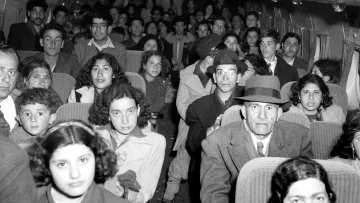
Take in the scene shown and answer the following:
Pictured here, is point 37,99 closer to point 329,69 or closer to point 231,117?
point 231,117

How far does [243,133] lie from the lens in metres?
3.21

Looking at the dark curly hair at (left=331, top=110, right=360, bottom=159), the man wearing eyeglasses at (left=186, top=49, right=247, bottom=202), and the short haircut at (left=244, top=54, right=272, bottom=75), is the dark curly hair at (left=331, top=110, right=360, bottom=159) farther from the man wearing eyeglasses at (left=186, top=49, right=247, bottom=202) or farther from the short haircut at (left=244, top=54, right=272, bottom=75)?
the short haircut at (left=244, top=54, right=272, bottom=75)

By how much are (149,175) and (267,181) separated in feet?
3.42

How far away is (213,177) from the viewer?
3.14 m

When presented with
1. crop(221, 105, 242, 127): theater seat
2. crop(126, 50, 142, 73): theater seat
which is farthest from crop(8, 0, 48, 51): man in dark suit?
crop(221, 105, 242, 127): theater seat

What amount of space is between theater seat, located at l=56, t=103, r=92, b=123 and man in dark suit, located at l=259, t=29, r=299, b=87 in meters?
3.15

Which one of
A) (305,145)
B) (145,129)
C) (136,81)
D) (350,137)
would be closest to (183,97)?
(136,81)

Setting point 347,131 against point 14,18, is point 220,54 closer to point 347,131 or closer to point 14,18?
point 347,131

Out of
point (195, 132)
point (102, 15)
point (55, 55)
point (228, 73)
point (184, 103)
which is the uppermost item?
point (102, 15)

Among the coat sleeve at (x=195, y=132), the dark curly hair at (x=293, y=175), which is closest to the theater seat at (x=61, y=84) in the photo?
the coat sleeve at (x=195, y=132)

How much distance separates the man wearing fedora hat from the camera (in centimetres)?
313

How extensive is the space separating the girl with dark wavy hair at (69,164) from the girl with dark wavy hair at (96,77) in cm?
246

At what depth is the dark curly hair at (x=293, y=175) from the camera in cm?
240

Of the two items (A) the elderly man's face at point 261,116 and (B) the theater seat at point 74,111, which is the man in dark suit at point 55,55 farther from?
(A) the elderly man's face at point 261,116
